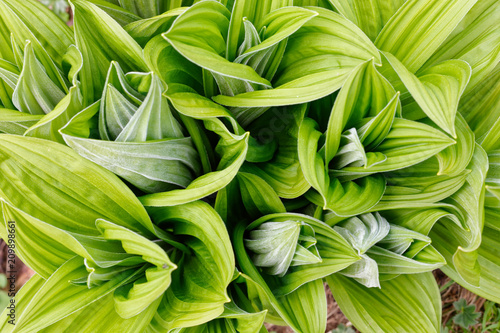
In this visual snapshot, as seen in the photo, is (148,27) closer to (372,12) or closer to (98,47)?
(98,47)

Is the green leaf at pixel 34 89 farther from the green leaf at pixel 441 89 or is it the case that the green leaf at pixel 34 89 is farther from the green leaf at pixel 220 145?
the green leaf at pixel 441 89

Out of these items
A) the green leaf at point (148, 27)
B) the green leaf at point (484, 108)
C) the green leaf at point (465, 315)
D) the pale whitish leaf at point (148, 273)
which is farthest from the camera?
the green leaf at point (465, 315)

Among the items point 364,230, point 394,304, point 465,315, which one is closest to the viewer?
point 364,230

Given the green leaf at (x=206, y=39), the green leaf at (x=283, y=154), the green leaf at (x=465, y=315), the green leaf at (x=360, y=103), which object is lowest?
the green leaf at (x=465, y=315)

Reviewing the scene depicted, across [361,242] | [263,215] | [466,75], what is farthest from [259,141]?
[466,75]

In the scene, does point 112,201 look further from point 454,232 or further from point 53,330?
point 454,232

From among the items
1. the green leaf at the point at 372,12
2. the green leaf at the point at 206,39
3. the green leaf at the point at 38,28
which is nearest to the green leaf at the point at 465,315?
the green leaf at the point at 372,12

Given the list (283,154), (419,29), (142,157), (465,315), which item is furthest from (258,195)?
(465,315)
